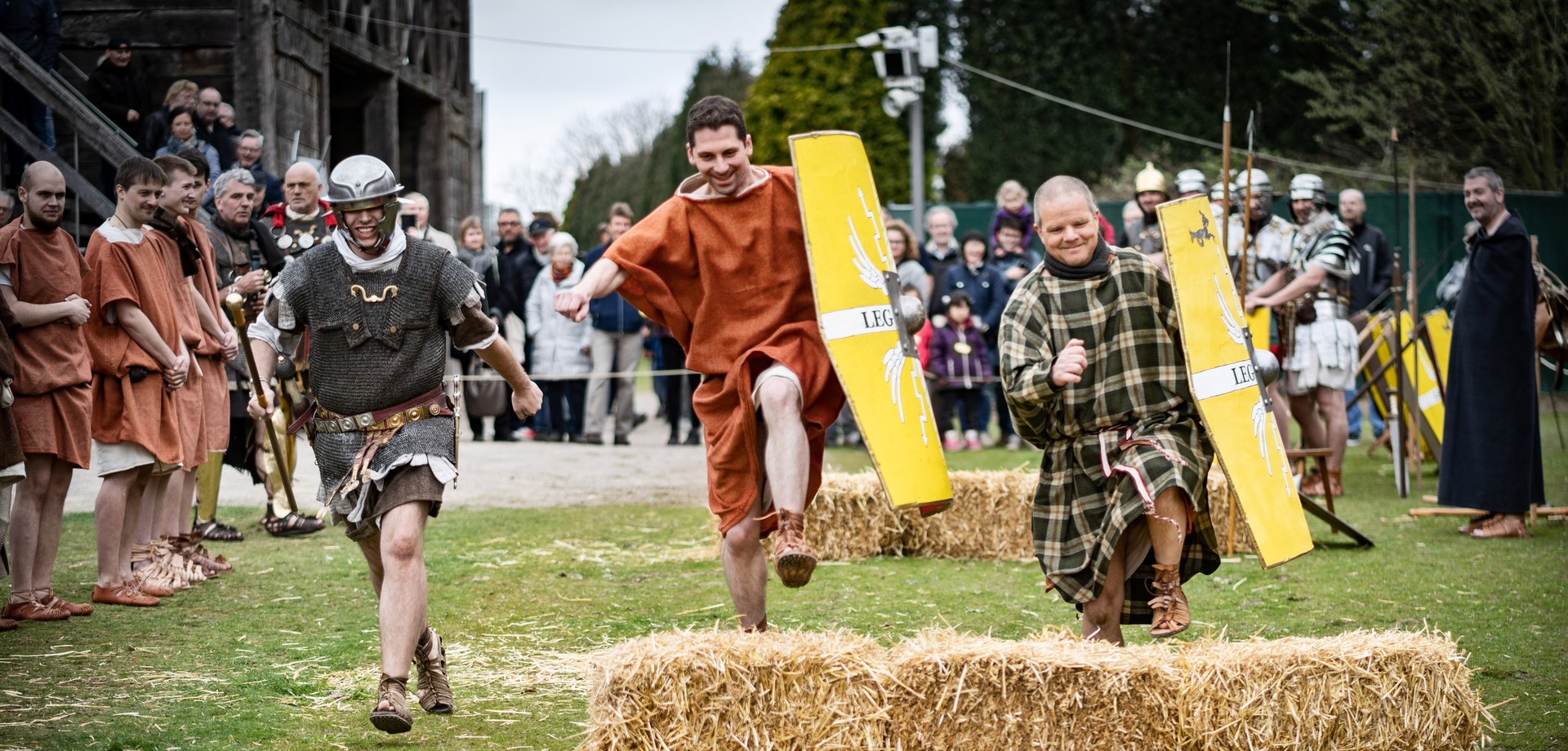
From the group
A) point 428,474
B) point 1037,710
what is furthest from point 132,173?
point 1037,710

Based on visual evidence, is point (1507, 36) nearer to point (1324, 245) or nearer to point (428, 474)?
point (1324, 245)

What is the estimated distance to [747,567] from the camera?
17.0 ft

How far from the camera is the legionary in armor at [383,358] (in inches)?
190

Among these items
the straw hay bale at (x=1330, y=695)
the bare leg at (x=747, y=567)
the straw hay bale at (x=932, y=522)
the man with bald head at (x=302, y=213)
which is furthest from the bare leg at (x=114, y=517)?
the straw hay bale at (x=1330, y=695)

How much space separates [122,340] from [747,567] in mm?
3400

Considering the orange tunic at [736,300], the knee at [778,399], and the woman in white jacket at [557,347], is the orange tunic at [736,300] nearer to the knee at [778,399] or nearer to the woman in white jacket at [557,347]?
the knee at [778,399]

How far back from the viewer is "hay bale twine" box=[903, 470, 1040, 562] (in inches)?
329

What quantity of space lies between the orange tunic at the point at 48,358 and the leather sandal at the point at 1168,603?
14.9 ft

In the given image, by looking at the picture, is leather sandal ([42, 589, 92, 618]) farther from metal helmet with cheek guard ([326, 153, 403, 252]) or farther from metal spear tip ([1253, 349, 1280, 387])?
metal spear tip ([1253, 349, 1280, 387])

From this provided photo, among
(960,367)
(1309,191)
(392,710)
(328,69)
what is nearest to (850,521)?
(1309,191)

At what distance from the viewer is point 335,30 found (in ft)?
53.4

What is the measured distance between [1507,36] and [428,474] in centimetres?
1778

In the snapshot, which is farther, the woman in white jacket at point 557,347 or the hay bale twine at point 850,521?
the woman in white jacket at point 557,347

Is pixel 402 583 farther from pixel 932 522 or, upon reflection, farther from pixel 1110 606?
pixel 932 522
